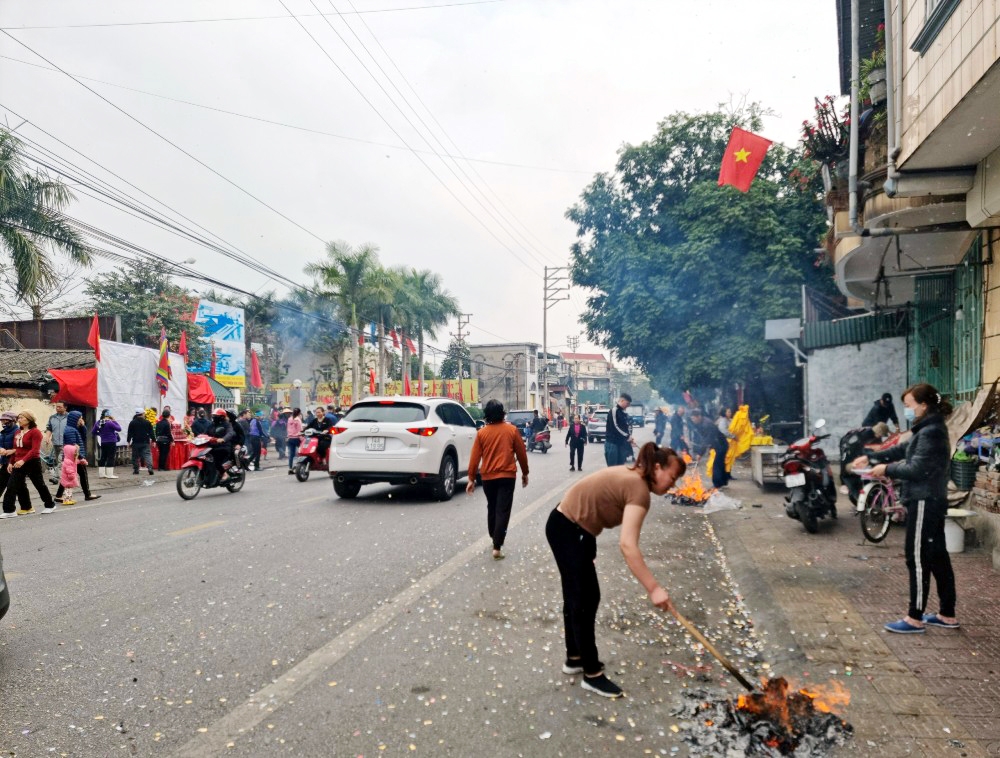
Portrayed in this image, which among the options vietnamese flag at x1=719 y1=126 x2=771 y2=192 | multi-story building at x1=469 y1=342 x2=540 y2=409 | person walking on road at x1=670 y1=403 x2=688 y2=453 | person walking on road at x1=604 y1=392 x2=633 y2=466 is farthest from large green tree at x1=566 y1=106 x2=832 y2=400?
multi-story building at x1=469 y1=342 x2=540 y2=409

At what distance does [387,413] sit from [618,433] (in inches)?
172

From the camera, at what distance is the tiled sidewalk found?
11.5ft

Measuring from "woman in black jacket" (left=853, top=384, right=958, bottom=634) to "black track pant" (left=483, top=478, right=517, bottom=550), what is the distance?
367cm

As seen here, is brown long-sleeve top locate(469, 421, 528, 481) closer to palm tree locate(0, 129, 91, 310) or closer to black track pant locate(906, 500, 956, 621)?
black track pant locate(906, 500, 956, 621)

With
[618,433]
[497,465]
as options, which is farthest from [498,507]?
[618,433]

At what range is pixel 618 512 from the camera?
396cm

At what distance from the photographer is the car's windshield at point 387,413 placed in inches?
469

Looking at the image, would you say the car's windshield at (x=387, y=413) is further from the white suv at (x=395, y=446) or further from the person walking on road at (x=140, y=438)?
the person walking on road at (x=140, y=438)

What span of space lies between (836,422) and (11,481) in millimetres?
17966

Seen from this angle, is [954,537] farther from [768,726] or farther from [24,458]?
[24,458]

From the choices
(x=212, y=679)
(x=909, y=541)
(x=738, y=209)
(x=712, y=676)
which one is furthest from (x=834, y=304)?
(x=212, y=679)

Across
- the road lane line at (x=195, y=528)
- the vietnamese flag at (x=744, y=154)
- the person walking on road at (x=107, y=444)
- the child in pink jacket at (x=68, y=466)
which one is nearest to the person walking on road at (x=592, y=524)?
the road lane line at (x=195, y=528)

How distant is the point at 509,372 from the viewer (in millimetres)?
94438

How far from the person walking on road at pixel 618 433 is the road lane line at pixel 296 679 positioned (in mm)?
7188
